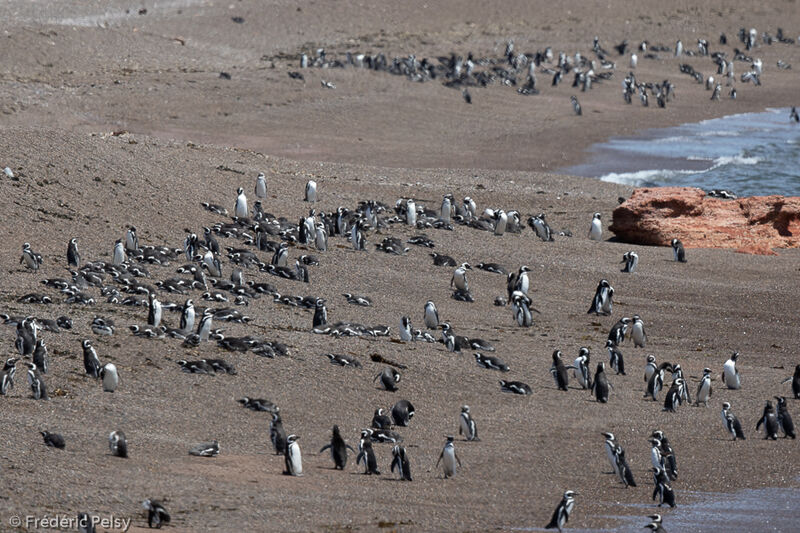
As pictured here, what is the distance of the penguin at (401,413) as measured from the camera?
13.8 metres

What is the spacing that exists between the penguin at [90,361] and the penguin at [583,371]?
19.1 feet

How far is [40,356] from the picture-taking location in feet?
43.8

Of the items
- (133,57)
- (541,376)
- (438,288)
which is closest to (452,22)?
(133,57)

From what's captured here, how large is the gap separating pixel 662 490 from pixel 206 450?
438cm

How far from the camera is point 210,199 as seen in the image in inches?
946

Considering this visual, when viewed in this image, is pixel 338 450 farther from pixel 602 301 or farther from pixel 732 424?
pixel 602 301

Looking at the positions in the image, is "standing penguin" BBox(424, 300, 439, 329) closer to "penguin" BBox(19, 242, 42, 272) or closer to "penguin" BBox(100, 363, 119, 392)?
"penguin" BBox(100, 363, 119, 392)

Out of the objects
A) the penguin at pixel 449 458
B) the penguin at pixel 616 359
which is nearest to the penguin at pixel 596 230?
the penguin at pixel 616 359

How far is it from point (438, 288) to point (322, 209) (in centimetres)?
551

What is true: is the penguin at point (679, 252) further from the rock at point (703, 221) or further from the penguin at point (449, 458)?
the penguin at point (449, 458)

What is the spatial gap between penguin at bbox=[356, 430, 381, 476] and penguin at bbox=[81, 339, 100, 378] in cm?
325

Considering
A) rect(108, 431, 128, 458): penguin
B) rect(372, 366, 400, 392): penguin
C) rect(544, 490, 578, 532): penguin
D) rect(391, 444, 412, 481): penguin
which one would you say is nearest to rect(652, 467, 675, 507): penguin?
rect(544, 490, 578, 532): penguin

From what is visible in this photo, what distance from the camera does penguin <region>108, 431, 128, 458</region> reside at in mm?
11469

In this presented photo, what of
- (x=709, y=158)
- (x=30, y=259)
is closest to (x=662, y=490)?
(x=30, y=259)
